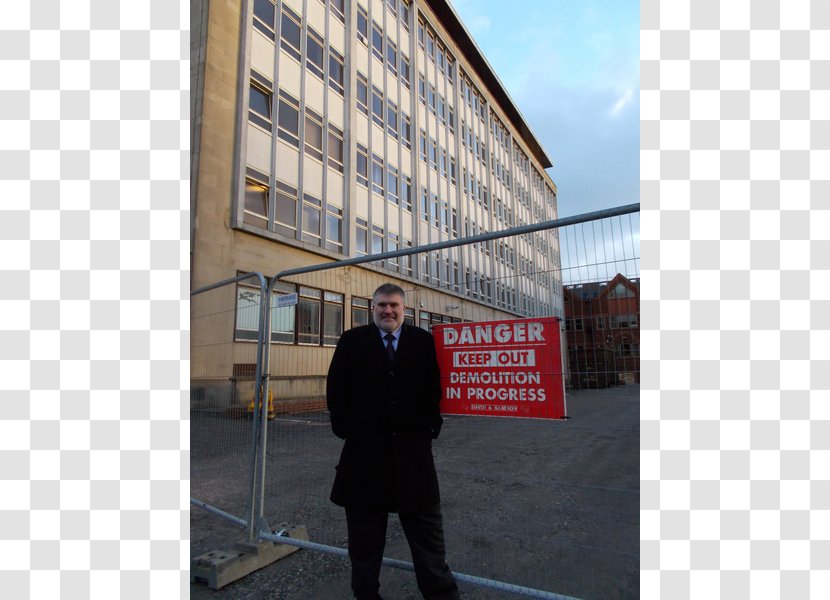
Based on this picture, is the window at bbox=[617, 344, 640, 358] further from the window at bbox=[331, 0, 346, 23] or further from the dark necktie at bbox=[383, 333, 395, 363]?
the window at bbox=[331, 0, 346, 23]

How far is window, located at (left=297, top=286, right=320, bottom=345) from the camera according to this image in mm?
5525

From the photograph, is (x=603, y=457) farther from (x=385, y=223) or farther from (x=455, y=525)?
(x=385, y=223)

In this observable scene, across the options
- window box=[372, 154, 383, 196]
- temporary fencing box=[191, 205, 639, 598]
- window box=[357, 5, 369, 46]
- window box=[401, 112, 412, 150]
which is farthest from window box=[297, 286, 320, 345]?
window box=[401, 112, 412, 150]

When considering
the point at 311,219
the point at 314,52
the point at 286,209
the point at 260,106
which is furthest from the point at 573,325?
the point at 314,52

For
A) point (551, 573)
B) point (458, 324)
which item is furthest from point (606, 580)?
point (458, 324)

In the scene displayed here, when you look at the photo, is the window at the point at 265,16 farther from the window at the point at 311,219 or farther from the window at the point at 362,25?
the window at the point at 311,219

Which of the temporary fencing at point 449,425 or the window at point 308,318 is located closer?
the temporary fencing at point 449,425

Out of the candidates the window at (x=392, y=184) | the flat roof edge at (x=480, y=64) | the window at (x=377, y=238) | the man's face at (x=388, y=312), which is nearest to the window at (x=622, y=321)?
the man's face at (x=388, y=312)

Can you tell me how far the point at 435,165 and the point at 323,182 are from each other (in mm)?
10697

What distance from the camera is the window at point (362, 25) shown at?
2153 centimetres

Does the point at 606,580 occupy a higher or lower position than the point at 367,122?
lower

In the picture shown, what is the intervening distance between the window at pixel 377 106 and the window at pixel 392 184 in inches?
85.8

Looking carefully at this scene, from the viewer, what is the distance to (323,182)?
18.5 metres

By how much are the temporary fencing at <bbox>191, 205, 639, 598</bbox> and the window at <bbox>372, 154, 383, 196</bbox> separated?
627 inches
